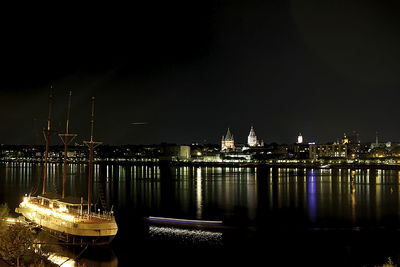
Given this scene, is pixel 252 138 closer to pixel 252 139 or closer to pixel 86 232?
pixel 252 139

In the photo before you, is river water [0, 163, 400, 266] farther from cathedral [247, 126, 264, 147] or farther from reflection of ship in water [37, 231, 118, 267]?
cathedral [247, 126, 264, 147]

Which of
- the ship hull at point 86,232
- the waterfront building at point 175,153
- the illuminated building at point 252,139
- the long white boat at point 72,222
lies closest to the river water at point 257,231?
the ship hull at point 86,232

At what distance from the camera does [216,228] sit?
19.8 meters

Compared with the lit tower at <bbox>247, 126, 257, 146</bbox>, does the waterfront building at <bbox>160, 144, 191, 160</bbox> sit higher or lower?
lower

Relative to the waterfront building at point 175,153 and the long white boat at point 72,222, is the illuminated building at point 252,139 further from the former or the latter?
the long white boat at point 72,222

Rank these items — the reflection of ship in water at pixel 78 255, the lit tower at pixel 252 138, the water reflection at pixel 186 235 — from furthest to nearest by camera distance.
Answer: the lit tower at pixel 252 138
the water reflection at pixel 186 235
the reflection of ship in water at pixel 78 255

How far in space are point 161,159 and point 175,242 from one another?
10804 cm

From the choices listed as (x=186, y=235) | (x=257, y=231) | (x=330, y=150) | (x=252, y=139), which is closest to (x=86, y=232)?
(x=186, y=235)

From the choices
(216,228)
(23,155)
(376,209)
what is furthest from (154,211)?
(23,155)

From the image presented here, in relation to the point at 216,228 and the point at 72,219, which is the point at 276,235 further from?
the point at 72,219

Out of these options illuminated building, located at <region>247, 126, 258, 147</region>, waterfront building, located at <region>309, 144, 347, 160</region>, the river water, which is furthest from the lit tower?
the river water

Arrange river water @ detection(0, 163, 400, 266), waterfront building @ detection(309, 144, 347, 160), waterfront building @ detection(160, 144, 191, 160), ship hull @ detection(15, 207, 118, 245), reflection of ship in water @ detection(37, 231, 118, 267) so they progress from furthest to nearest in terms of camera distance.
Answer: waterfront building @ detection(309, 144, 347, 160) < waterfront building @ detection(160, 144, 191, 160) < river water @ detection(0, 163, 400, 266) < ship hull @ detection(15, 207, 118, 245) < reflection of ship in water @ detection(37, 231, 118, 267)

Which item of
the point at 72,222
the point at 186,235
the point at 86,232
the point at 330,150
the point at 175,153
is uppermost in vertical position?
the point at 330,150

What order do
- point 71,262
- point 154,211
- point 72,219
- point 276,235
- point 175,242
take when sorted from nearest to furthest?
point 71,262
point 72,219
point 175,242
point 276,235
point 154,211
